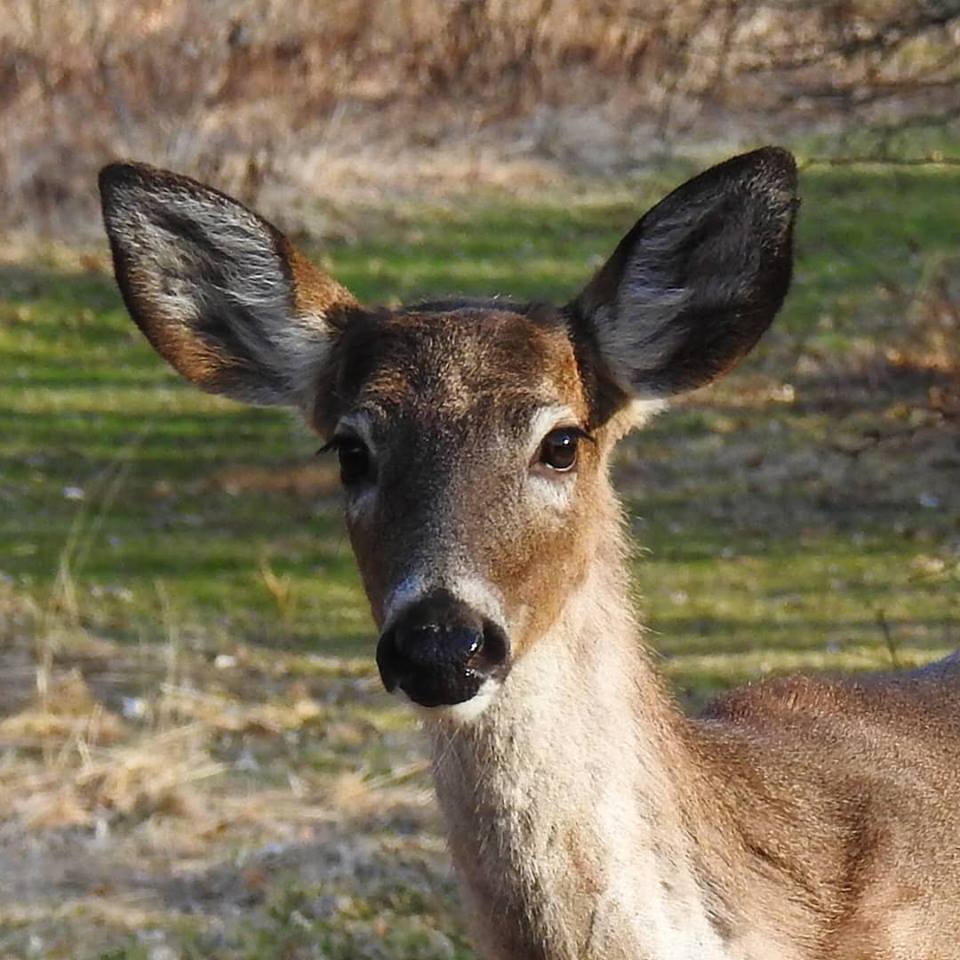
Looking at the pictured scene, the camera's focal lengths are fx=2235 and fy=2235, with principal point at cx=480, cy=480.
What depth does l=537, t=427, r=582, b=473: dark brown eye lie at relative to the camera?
15.7 feet

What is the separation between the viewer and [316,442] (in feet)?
44.0

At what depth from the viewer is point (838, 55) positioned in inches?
444

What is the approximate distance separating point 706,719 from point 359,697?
5.04m

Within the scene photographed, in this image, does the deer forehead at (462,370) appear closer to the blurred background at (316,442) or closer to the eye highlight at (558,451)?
the eye highlight at (558,451)

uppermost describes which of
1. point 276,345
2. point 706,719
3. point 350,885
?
point 276,345

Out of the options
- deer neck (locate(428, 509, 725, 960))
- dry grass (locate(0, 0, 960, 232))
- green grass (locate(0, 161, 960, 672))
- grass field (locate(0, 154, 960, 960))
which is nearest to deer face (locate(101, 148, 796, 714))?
deer neck (locate(428, 509, 725, 960))

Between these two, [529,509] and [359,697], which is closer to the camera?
[529,509]

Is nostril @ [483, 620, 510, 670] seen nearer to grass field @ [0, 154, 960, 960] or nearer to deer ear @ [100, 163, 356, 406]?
deer ear @ [100, 163, 356, 406]

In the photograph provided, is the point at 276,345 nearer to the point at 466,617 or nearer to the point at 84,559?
the point at 466,617

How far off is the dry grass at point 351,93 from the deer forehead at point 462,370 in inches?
446

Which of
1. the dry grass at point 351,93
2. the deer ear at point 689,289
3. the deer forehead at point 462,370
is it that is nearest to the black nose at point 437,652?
the deer forehead at point 462,370

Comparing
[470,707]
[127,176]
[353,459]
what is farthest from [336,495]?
[470,707]

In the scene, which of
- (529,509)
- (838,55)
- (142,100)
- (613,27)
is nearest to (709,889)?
(529,509)

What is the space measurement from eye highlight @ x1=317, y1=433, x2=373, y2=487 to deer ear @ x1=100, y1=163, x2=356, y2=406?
58cm
